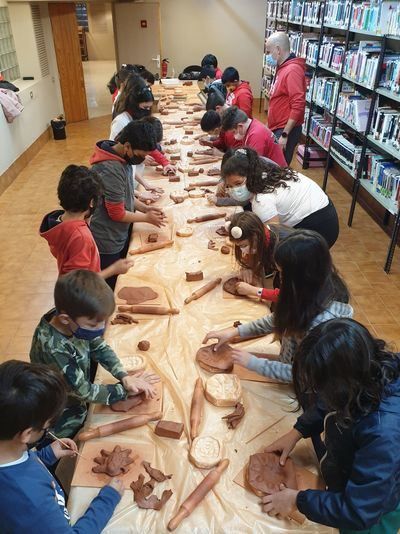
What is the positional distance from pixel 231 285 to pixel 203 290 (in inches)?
6.5

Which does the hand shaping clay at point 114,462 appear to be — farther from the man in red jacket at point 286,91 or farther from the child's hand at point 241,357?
the man in red jacket at point 286,91

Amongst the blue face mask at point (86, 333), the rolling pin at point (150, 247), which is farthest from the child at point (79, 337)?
the rolling pin at point (150, 247)

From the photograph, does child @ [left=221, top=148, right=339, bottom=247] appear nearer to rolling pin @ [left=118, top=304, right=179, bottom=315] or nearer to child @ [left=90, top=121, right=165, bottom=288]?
child @ [left=90, top=121, right=165, bottom=288]

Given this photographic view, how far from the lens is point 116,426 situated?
150 cm

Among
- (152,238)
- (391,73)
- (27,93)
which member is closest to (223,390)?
(152,238)

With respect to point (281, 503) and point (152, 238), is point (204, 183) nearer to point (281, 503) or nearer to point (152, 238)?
point (152, 238)

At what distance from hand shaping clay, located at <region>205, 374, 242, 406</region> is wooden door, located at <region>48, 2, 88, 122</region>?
857cm

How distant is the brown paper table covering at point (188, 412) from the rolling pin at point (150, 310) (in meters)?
0.03

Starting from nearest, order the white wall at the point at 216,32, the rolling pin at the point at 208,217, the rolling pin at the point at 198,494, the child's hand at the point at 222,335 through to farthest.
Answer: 1. the rolling pin at the point at 198,494
2. the child's hand at the point at 222,335
3. the rolling pin at the point at 208,217
4. the white wall at the point at 216,32

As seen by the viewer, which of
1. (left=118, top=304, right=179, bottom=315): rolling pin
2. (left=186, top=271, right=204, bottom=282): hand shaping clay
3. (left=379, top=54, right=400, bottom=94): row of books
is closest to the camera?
(left=118, top=304, right=179, bottom=315): rolling pin

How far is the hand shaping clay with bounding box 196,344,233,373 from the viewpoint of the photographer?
177cm

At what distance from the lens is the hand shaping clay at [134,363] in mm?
1747

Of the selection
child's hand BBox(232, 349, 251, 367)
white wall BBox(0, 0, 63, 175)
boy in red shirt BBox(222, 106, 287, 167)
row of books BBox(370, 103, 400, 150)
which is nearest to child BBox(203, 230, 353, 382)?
child's hand BBox(232, 349, 251, 367)

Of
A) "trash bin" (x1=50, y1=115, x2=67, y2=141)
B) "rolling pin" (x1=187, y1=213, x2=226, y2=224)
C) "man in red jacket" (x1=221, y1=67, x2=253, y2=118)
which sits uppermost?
"man in red jacket" (x1=221, y1=67, x2=253, y2=118)
